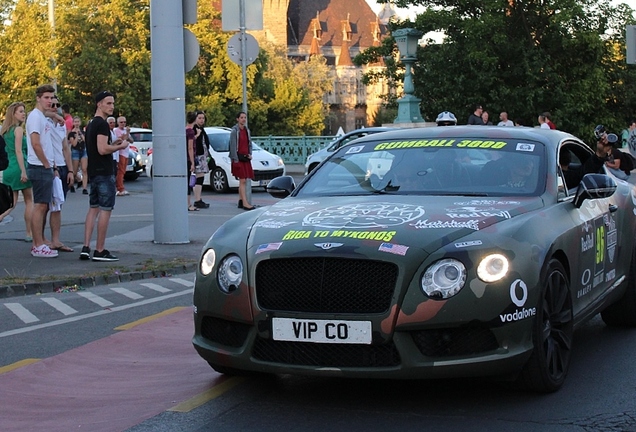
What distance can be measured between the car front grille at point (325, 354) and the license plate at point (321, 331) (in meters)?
0.05

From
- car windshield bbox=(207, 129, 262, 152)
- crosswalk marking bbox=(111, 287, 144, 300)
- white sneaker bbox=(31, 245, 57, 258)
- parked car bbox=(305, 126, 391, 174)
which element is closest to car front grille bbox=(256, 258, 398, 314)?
crosswalk marking bbox=(111, 287, 144, 300)

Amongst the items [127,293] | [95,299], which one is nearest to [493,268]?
[95,299]

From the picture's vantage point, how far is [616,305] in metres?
8.14

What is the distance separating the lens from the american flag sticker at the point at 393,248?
17.8 feet

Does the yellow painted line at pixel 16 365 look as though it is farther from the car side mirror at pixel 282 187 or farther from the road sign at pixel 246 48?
the road sign at pixel 246 48

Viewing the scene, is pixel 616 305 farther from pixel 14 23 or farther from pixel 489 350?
pixel 14 23

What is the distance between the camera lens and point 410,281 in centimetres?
537

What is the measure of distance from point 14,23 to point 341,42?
122 metres

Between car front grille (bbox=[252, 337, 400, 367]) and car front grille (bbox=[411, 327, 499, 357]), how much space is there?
A: 0.49 ft

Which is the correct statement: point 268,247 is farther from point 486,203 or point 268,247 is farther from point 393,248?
point 486,203

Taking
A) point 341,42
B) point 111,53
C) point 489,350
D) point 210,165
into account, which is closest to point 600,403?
point 489,350

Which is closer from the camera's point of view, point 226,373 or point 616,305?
point 226,373

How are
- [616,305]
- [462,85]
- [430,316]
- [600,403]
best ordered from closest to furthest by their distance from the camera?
[430,316]
[600,403]
[616,305]
[462,85]

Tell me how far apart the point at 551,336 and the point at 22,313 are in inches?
206
